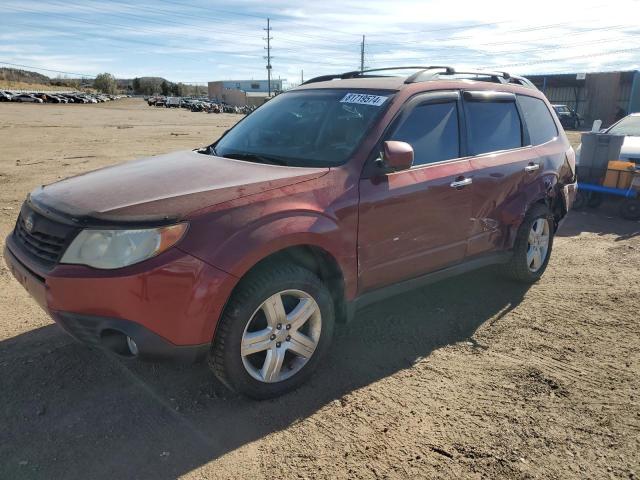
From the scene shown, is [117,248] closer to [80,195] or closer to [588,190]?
[80,195]

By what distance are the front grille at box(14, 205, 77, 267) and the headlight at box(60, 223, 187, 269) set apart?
0.15m

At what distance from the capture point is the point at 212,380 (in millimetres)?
3213

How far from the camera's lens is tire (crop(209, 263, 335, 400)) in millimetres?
2748

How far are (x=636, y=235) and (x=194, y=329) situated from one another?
6.68m

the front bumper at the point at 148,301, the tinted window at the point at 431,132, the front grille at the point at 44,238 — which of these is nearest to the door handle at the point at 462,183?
the tinted window at the point at 431,132

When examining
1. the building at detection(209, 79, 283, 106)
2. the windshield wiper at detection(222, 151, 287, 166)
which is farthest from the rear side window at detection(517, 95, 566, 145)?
the building at detection(209, 79, 283, 106)

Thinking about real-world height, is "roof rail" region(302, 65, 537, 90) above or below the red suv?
above

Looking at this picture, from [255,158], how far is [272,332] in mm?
1292

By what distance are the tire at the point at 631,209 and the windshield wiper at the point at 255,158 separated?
21.9 ft

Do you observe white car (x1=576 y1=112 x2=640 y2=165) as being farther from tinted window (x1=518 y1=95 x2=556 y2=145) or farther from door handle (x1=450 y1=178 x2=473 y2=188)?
door handle (x1=450 y1=178 x2=473 y2=188)

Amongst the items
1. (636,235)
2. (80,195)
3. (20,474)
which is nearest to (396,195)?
(80,195)

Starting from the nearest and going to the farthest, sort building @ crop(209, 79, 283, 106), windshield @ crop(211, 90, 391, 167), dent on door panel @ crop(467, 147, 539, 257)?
1. windshield @ crop(211, 90, 391, 167)
2. dent on door panel @ crop(467, 147, 539, 257)
3. building @ crop(209, 79, 283, 106)

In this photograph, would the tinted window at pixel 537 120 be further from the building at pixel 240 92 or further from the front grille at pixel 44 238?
the building at pixel 240 92

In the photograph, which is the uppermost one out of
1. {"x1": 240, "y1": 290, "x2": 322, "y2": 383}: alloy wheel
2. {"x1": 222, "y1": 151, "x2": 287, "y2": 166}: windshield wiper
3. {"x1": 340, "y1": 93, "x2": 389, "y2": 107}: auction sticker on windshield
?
{"x1": 340, "y1": 93, "x2": 389, "y2": 107}: auction sticker on windshield
